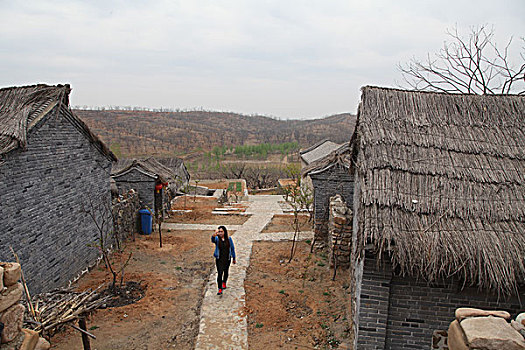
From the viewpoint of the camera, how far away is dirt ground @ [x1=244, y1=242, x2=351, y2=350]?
621cm

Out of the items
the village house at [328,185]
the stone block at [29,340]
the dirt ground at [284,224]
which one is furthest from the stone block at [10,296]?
the dirt ground at [284,224]

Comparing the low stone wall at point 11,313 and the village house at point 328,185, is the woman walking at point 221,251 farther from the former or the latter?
the low stone wall at point 11,313

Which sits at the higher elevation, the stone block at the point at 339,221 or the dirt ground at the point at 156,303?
the stone block at the point at 339,221

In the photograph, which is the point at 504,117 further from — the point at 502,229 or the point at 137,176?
the point at 137,176

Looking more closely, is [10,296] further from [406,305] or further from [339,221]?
[339,221]

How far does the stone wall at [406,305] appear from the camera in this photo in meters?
5.02

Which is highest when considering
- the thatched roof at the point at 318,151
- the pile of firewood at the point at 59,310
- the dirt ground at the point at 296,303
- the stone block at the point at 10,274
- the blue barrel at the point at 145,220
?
the thatched roof at the point at 318,151

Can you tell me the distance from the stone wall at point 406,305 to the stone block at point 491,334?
2161mm

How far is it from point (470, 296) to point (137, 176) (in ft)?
38.2

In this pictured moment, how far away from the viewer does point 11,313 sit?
3018 millimetres

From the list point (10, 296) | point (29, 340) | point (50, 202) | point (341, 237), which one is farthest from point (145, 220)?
point (10, 296)

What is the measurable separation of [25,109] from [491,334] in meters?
8.17

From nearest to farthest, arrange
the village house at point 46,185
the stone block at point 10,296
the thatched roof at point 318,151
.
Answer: the stone block at point 10,296 → the village house at point 46,185 → the thatched roof at point 318,151

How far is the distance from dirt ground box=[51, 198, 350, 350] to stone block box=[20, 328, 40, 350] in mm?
2769
